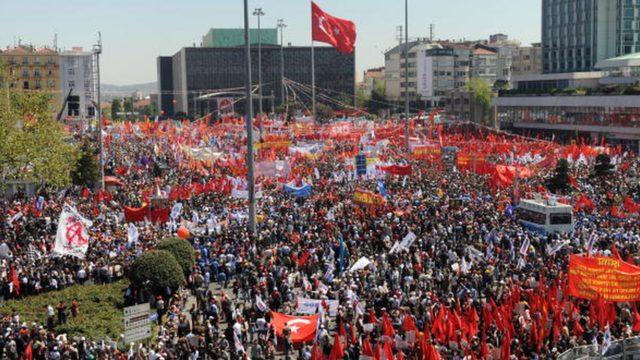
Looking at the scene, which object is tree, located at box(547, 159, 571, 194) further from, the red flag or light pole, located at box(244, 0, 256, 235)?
the red flag

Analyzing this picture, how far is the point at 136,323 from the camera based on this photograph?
53.4ft

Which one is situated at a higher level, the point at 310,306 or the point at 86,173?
the point at 86,173

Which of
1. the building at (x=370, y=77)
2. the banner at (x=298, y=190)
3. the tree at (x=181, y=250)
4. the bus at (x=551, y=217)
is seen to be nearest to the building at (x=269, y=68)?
the building at (x=370, y=77)

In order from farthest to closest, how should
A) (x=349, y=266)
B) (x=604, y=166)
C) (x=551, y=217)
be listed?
1. (x=604, y=166)
2. (x=551, y=217)
3. (x=349, y=266)

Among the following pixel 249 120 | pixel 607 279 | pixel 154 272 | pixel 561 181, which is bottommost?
pixel 154 272

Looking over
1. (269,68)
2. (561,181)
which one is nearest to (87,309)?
(561,181)

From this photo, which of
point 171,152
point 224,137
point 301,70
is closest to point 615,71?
point 224,137

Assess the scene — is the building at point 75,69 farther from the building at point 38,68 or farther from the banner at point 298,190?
the banner at point 298,190

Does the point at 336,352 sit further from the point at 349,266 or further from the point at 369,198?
the point at 369,198

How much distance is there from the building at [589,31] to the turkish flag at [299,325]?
8951 centimetres

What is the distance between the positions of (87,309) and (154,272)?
1936 mm

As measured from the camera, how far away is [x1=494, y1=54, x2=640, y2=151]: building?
68.1m

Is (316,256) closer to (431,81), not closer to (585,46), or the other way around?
(585,46)

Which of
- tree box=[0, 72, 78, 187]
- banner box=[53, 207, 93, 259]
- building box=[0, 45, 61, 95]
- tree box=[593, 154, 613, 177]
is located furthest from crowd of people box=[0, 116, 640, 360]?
building box=[0, 45, 61, 95]
